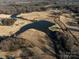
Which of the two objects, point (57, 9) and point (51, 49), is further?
point (57, 9)

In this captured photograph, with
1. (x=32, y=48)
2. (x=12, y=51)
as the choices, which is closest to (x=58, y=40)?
(x=32, y=48)

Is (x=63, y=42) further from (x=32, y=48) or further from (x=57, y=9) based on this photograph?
(x=57, y=9)

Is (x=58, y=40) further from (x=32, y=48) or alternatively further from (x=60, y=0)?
(x=60, y=0)

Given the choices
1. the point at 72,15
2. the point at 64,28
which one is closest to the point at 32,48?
the point at 64,28

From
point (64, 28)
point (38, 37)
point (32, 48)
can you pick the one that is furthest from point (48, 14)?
point (32, 48)

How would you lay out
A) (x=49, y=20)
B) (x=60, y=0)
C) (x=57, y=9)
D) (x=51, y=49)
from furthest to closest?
1. (x=60, y=0)
2. (x=57, y=9)
3. (x=49, y=20)
4. (x=51, y=49)

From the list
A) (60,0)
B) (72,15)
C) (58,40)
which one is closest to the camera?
(58,40)

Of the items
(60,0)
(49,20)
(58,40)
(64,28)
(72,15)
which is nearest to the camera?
(58,40)

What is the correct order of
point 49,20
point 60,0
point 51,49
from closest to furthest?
point 51,49, point 49,20, point 60,0

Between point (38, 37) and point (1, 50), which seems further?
point (38, 37)
